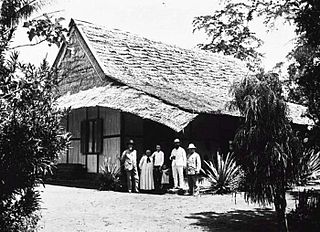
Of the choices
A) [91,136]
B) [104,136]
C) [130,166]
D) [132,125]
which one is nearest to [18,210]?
[130,166]

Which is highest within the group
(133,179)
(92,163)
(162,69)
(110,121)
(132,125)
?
(162,69)

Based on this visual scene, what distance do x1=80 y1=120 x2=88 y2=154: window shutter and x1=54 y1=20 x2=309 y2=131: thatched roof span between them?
114 cm

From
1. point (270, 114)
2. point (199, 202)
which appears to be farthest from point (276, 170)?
point (199, 202)

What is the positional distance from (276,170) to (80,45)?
499 inches

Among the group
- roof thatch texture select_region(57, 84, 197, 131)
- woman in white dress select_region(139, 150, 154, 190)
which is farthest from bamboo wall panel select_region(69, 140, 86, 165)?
woman in white dress select_region(139, 150, 154, 190)

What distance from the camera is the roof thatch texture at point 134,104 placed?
505 inches

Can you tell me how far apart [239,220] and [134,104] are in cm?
579

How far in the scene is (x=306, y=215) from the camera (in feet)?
28.7

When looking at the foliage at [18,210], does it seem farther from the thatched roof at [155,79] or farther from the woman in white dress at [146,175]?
the woman in white dress at [146,175]

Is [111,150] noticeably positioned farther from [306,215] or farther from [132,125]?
[306,215]

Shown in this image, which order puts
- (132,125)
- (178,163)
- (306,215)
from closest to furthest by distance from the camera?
(306,215) → (178,163) → (132,125)

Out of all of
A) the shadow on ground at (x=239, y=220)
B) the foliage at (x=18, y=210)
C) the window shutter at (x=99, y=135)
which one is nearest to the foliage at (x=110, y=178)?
the window shutter at (x=99, y=135)

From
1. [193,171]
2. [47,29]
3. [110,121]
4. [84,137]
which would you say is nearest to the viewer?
[47,29]

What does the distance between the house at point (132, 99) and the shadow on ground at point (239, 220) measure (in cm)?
316
